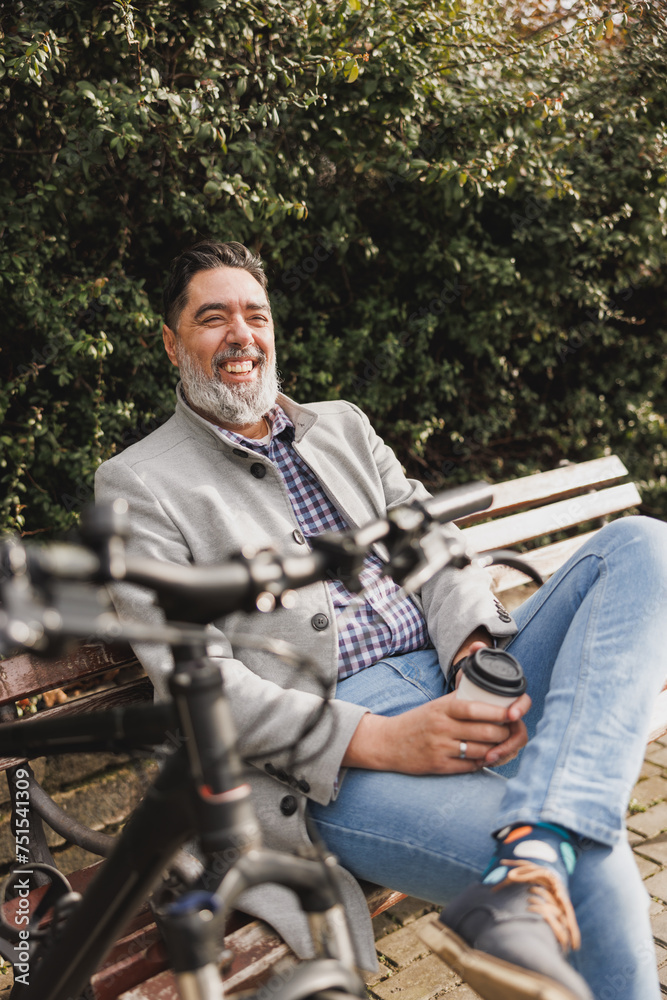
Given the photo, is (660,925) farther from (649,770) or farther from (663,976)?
(649,770)

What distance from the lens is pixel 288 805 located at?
6.12ft

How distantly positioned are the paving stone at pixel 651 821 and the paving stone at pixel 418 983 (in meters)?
1.05

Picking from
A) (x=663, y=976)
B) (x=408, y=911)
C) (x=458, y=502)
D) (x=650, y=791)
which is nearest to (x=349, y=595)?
(x=458, y=502)

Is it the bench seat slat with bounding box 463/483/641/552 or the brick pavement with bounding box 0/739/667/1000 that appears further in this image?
the bench seat slat with bounding box 463/483/641/552

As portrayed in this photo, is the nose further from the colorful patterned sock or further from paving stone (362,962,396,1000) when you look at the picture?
paving stone (362,962,396,1000)

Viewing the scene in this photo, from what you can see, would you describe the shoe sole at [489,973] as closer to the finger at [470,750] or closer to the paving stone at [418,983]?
the finger at [470,750]

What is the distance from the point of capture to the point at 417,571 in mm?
1258

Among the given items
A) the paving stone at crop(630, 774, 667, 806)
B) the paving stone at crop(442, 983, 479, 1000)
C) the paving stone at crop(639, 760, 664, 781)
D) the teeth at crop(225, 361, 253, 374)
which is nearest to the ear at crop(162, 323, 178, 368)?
the teeth at crop(225, 361, 253, 374)

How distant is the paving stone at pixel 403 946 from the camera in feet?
8.22

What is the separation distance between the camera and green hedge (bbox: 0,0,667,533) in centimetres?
320

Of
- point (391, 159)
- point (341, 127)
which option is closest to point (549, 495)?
point (391, 159)

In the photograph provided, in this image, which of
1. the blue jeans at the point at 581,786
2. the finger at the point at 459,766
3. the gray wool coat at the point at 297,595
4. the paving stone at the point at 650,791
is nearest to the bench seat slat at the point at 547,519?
the gray wool coat at the point at 297,595

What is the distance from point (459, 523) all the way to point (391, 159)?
1.77 meters

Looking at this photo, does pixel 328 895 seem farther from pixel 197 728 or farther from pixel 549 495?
pixel 549 495
